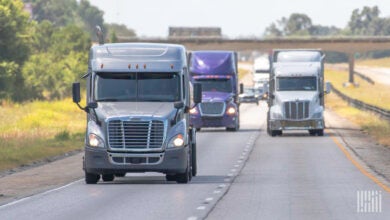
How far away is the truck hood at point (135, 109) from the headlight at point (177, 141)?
0.52 m

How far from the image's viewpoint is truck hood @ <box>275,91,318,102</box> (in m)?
53.4

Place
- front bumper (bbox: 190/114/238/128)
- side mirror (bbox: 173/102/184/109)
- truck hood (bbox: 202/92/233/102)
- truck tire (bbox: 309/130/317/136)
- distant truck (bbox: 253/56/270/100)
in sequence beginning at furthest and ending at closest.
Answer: distant truck (bbox: 253/56/270/100)
front bumper (bbox: 190/114/238/128)
truck hood (bbox: 202/92/233/102)
truck tire (bbox: 309/130/317/136)
side mirror (bbox: 173/102/184/109)

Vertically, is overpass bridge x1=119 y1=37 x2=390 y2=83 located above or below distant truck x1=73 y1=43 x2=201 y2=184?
below

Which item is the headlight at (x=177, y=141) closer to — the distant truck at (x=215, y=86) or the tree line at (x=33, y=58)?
the distant truck at (x=215, y=86)

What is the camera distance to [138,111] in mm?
27438

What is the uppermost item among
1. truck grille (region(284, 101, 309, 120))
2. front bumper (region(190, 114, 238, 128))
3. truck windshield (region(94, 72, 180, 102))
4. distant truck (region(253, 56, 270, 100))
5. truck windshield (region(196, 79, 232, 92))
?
truck windshield (region(94, 72, 180, 102))

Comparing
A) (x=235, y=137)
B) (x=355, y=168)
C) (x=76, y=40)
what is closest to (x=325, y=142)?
(x=235, y=137)

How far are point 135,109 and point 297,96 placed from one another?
26555mm

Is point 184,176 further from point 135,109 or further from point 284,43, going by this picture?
point 284,43

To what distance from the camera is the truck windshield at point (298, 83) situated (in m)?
53.7

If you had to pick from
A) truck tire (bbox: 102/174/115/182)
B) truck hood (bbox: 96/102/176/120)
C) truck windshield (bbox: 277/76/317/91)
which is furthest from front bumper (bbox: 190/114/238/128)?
truck hood (bbox: 96/102/176/120)

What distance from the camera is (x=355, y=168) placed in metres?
35.0

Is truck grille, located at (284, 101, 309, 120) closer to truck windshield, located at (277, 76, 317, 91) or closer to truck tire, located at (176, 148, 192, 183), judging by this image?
truck windshield, located at (277, 76, 317, 91)

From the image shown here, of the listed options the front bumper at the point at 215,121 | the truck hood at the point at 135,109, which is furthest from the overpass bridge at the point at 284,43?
the truck hood at the point at 135,109
